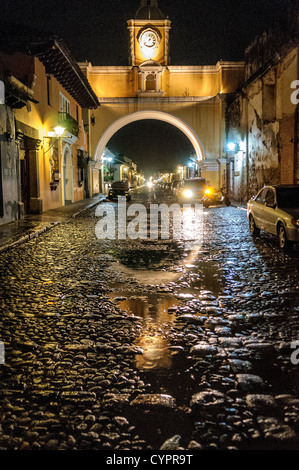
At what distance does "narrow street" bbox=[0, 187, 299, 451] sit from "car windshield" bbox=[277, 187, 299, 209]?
3.06 meters

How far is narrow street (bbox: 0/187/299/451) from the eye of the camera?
9.69 feet

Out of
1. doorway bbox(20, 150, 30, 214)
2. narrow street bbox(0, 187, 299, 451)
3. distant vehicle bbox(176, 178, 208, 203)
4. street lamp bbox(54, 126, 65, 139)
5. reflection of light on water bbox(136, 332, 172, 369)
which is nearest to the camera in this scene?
narrow street bbox(0, 187, 299, 451)

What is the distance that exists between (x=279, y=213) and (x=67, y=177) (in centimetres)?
2207

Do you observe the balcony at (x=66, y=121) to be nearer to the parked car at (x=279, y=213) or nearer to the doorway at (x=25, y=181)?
the doorway at (x=25, y=181)

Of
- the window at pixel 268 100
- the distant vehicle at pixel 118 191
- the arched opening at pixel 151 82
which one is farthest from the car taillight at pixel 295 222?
the arched opening at pixel 151 82

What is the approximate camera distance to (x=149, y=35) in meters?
45.2

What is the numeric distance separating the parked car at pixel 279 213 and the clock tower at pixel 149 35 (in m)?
35.8

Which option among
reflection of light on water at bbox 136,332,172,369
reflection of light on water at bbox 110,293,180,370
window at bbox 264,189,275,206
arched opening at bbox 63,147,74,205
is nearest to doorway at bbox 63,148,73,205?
arched opening at bbox 63,147,74,205

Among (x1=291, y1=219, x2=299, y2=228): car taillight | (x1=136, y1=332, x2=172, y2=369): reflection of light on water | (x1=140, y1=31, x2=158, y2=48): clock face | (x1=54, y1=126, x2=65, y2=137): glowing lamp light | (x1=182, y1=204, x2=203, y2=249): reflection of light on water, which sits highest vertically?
(x1=140, y1=31, x2=158, y2=48): clock face

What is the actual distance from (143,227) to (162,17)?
36.6 m

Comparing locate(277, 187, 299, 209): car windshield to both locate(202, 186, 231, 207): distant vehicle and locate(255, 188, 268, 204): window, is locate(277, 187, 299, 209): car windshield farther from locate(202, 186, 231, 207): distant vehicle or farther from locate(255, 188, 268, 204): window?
locate(202, 186, 231, 207): distant vehicle

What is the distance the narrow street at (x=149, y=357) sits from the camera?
2.95 metres

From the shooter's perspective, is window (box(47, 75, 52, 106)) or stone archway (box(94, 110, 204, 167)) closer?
window (box(47, 75, 52, 106))

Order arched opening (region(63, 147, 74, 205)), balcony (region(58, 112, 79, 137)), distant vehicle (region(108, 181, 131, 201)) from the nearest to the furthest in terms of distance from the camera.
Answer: balcony (region(58, 112, 79, 137)) < arched opening (region(63, 147, 74, 205)) < distant vehicle (region(108, 181, 131, 201))
